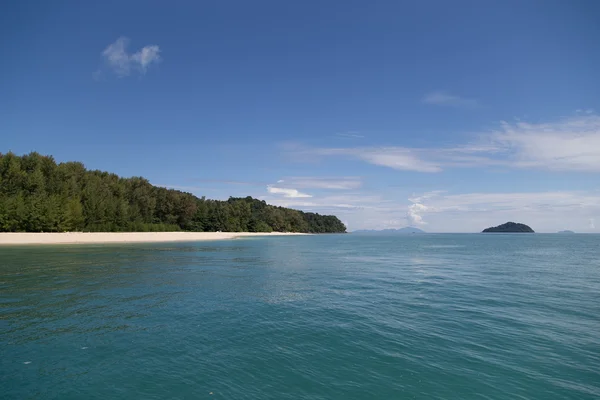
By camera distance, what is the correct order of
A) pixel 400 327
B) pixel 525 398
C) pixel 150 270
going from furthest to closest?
pixel 150 270 → pixel 400 327 → pixel 525 398

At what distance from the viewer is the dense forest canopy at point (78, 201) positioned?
7762 centimetres

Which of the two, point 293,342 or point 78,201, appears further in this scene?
point 78,201

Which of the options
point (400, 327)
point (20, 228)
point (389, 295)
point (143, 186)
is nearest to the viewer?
point (400, 327)

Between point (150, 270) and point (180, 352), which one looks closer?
point (180, 352)

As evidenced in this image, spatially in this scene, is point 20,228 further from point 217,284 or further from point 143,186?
point 217,284

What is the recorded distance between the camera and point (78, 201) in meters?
88.1

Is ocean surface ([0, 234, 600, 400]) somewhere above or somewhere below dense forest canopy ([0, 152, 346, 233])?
below

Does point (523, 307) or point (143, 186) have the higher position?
point (143, 186)

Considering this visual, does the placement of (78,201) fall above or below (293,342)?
above

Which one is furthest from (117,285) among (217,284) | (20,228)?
(20,228)

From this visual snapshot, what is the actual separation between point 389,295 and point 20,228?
88923mm

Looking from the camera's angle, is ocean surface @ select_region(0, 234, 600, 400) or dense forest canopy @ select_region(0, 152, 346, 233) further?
dense forest canopy @ select_region(0, 152, 346, 233)

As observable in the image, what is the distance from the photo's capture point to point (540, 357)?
11.3 m

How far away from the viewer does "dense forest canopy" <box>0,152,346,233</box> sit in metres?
77.6
